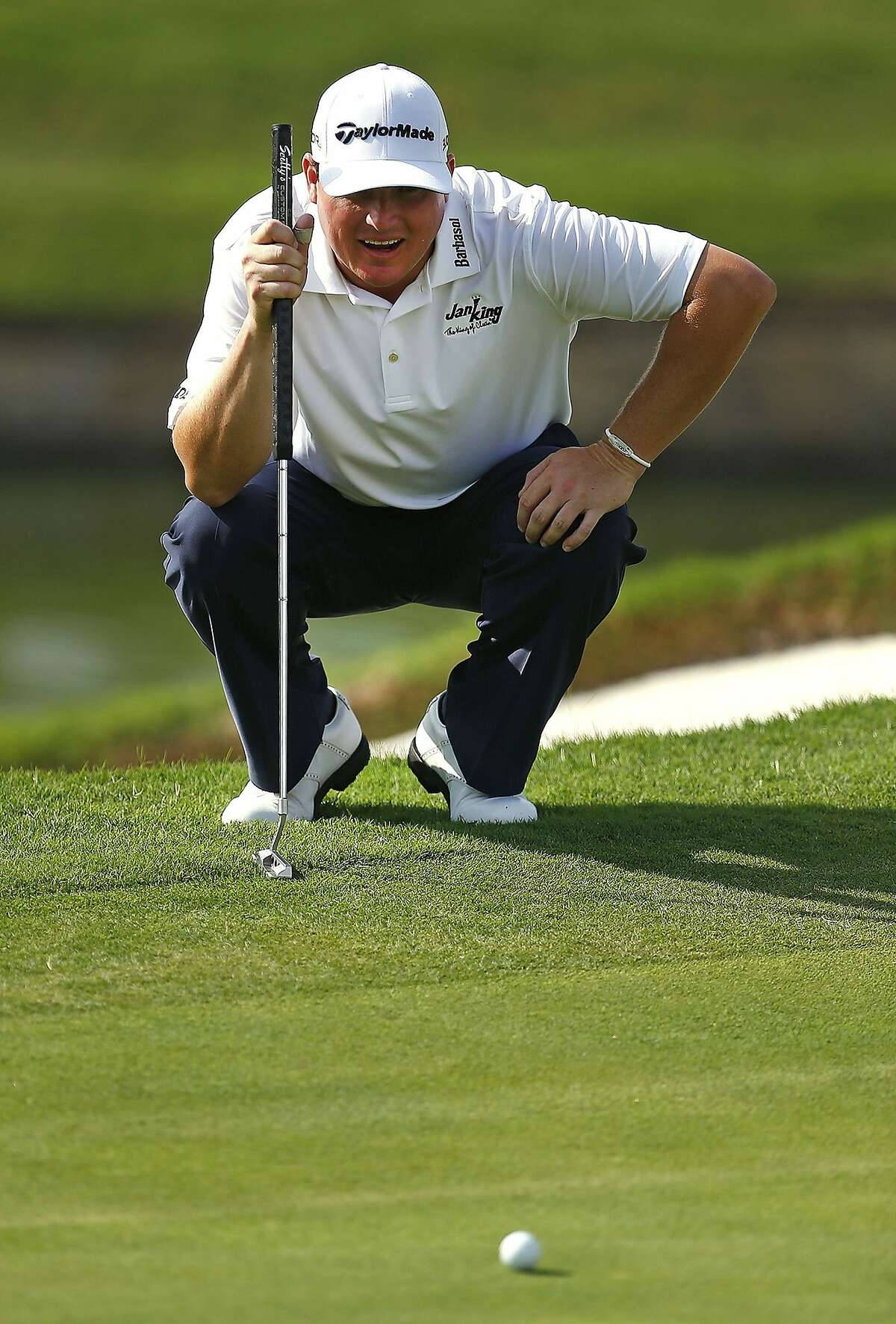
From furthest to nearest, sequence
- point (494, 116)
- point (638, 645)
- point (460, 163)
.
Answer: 1. point (494, 116)
2. point (460, 163)
3. point (638, 645)

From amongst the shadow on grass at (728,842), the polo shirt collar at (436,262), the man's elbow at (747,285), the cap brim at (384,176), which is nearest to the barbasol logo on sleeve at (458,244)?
the polo shirt collar at (436,262)

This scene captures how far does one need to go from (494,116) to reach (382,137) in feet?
45.3

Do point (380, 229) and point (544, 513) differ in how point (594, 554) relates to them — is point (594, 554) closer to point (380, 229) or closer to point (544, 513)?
point (544, 513)

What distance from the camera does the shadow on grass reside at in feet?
7.75

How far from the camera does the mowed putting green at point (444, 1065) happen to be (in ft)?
4.10

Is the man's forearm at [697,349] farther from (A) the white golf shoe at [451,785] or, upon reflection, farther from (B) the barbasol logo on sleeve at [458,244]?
(A) the white golf shoe at [451,785]

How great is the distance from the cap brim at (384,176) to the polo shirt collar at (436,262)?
0.36 ft

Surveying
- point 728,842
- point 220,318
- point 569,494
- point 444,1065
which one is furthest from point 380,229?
point 444,1065

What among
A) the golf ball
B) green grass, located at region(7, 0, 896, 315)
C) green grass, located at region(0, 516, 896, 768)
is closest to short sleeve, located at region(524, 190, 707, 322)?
the golf ball

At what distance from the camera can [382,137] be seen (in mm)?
2320

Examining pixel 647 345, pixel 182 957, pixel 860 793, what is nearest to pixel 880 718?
pixel 860 793

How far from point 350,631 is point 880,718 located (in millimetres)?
3669

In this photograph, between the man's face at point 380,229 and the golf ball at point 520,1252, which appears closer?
the golf ball at point 520,1252

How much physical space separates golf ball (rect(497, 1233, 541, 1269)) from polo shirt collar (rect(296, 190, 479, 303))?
5.00 feet
